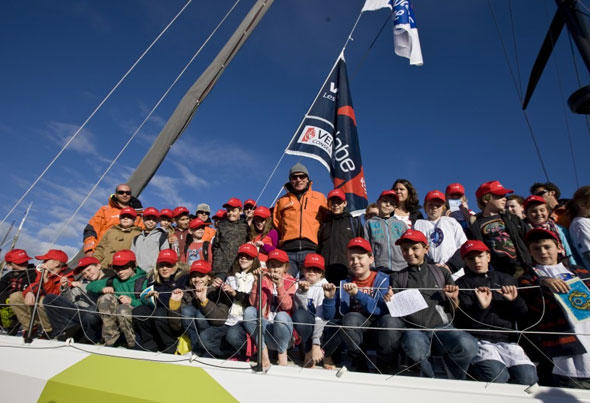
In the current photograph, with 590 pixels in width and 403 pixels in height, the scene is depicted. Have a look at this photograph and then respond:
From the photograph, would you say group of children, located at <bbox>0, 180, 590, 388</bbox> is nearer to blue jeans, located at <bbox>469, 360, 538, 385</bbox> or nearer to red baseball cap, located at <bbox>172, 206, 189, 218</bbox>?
blue jeans, located at <bbox>469, 360, 538, 385</bbox>

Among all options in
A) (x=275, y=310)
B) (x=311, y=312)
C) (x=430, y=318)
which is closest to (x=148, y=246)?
(x=275, y=310)

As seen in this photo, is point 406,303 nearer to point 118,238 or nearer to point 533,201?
point 533,201

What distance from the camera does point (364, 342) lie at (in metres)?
2.77

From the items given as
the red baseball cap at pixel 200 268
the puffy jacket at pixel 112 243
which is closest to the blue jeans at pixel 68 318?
the puffy jacket at pixel 112 243

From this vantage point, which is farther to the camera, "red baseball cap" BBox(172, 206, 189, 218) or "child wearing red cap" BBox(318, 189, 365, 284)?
"red baseball cap" BBox(172, 206, 189, 218)

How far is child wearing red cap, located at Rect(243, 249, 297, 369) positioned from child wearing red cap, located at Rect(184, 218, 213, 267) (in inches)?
66.2

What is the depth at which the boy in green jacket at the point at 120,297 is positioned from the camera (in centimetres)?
360

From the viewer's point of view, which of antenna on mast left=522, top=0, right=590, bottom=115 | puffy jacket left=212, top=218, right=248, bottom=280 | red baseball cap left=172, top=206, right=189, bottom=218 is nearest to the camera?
antenna on mast left=522, top=0, right=590, bottom=115

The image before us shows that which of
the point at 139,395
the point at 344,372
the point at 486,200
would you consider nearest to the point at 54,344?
the point at 139,395

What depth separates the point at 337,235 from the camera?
376 centimetres

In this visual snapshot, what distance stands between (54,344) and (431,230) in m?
4.34

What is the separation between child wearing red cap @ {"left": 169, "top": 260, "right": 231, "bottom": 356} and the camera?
3.20m

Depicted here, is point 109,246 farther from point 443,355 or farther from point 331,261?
point 443,355

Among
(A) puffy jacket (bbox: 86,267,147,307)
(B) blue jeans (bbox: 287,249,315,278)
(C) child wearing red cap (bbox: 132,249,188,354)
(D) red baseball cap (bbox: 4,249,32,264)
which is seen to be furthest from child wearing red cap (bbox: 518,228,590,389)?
(D) red baseball cap (bbox: 4,249,32,264)
